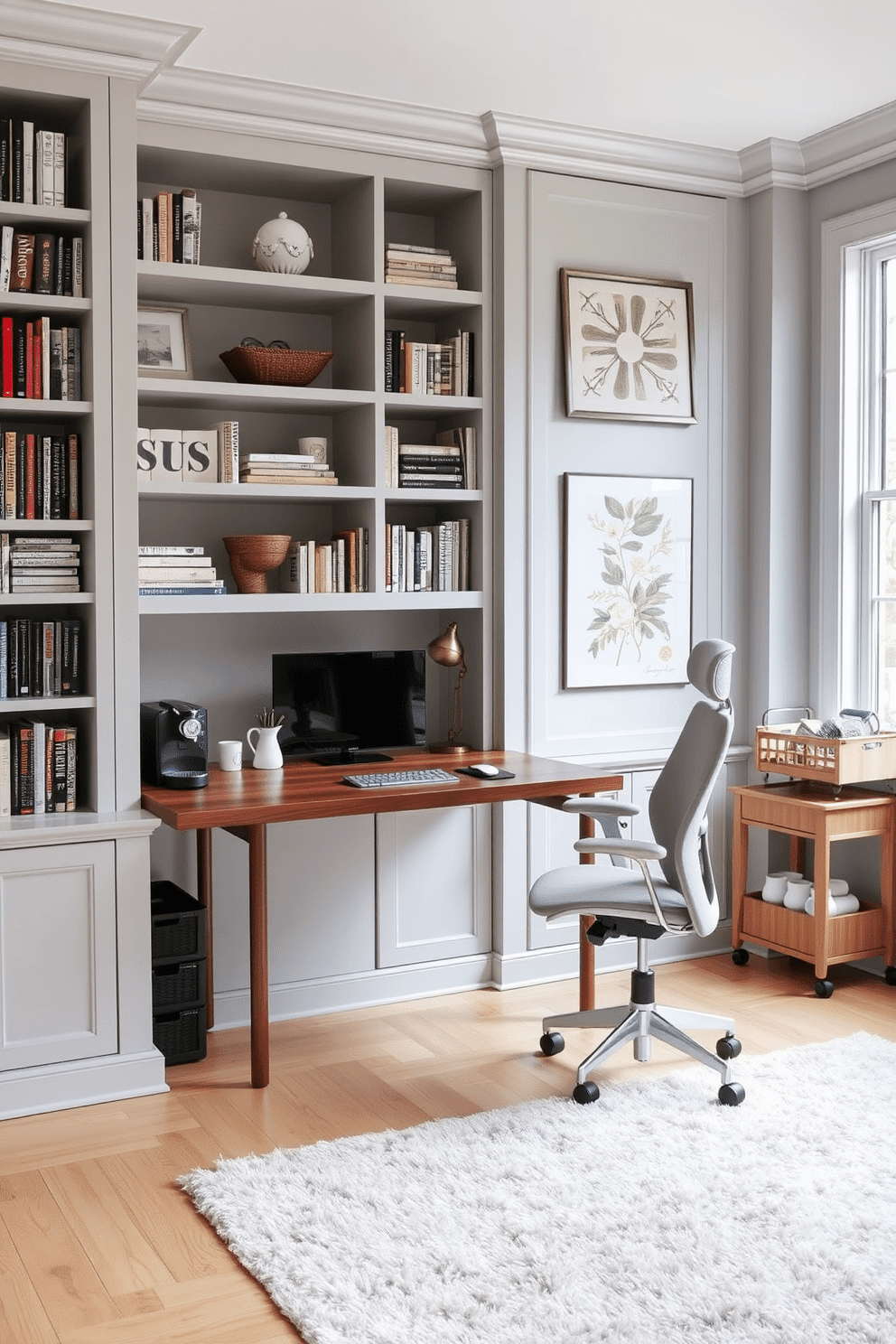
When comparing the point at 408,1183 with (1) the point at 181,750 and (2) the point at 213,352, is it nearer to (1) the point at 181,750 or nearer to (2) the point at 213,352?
(1) the point at 181,750

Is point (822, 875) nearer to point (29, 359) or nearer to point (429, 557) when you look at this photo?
point (429, 557)

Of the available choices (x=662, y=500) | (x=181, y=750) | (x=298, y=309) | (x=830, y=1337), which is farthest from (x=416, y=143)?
(x=830, y=1337)

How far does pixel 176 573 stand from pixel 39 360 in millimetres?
684

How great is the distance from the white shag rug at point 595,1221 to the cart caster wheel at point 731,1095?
0.03 meters

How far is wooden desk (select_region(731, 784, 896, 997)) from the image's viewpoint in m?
4.12

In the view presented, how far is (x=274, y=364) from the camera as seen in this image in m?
3.85

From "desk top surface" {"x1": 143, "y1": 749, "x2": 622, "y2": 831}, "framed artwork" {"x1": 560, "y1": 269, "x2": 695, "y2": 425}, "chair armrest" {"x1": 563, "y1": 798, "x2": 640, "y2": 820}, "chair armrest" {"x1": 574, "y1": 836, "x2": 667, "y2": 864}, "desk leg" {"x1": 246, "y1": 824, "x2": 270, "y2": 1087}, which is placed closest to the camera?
"chair armrest" {"x1": 574, "y1": 836, "x2": 667, "y2": 864}

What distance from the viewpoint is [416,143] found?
157 inches

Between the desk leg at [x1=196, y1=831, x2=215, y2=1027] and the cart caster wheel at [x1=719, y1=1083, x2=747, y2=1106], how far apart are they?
1520mm

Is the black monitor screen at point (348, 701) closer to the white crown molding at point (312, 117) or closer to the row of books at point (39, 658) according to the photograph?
the row of books at point (39, 658)

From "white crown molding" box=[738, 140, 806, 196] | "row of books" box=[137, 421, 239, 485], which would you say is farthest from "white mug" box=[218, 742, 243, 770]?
"white crown molding" box=[738, 140, 806, 196]

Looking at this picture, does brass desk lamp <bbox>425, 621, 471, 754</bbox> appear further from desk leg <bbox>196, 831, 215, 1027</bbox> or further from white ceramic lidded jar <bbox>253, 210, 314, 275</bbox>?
white ceramic lidded jar <bbox>253, 210, 314, 275</bbox>

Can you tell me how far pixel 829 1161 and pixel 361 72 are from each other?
3124 millimetres

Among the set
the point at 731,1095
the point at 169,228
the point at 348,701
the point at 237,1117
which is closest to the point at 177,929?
the point at 237,1117
